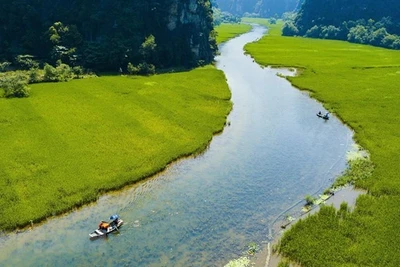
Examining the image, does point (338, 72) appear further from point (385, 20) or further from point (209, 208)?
point (385, 20)

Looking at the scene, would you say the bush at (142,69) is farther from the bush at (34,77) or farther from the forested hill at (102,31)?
the bush at (34,77)

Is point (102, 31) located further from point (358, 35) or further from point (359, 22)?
point (359, 22)

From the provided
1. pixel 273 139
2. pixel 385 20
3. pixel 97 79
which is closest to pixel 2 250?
pixel 273 139

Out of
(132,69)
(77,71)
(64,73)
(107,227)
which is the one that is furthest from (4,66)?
(107,227)

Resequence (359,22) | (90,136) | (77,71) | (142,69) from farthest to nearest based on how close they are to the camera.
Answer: (359,22), (142,69), (77,71), (90,136)

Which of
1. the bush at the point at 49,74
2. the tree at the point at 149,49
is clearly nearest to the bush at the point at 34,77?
the bush at the point at 49,74

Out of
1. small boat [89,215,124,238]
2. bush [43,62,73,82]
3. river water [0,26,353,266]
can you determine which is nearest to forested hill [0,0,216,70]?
bush [43,62,73,82]

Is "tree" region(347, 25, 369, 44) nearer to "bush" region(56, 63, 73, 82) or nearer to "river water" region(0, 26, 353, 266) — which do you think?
"river water" region(0, 26, 353, 266)
